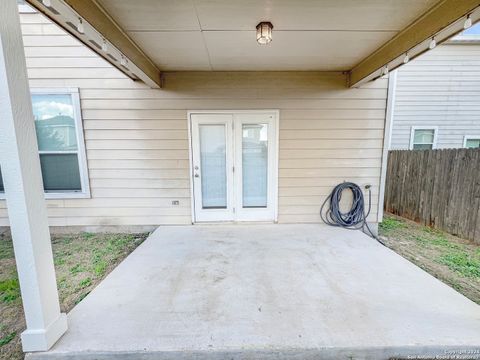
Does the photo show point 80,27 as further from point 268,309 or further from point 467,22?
point 467,22

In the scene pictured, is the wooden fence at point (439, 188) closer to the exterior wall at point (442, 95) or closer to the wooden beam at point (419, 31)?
the wooden beam at point (419, 31)

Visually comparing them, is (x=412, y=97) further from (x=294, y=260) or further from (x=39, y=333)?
(x=39, y=333)

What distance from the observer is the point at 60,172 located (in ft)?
12.2

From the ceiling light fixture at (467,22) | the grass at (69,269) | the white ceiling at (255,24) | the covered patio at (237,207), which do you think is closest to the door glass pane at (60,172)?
the covered patio at (237,207)

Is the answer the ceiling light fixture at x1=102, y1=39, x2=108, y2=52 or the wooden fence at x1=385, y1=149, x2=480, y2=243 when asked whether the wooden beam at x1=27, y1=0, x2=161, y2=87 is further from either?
the wooden fence at x1=385, y1=149, x2=480, y2=243

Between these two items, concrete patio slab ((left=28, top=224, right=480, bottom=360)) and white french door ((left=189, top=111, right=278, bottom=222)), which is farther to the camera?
white french door ((left=189, top=111, right=278, bottom=222))

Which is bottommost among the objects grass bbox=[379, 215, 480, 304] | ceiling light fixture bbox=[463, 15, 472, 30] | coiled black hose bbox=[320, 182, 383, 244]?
grass bbox=[379, 215, 480, 304]

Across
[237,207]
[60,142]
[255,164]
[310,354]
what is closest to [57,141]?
[60,142]

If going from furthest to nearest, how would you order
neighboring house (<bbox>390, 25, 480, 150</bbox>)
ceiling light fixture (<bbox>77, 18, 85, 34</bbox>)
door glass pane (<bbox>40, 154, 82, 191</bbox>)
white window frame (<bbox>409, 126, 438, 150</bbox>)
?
white window frame (<bbox>409, 126, 438, 150</bbox>)
neighboring house (<bbox>390, 25, 480, 150</bbox>)
door glass pane (<bbox>40, 154, 82, 191</bbox>)
ceiling light fixture (<bbox>77, 18, 85, 34</bbox>)

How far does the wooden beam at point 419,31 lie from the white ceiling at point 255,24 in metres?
0.09

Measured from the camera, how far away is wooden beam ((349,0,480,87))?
1876 millimetres

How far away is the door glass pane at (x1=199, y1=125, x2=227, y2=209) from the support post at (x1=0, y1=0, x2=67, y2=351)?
2521mm

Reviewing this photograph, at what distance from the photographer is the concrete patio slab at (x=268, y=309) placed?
4.95 ft

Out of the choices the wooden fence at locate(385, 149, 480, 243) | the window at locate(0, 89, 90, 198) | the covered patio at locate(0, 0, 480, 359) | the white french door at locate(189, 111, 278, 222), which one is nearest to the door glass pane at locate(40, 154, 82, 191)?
the window at locate(0, 89, 90, 198)
